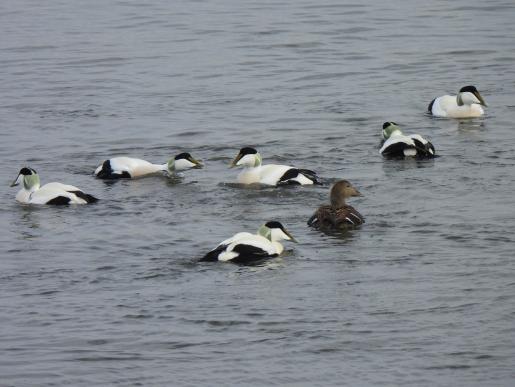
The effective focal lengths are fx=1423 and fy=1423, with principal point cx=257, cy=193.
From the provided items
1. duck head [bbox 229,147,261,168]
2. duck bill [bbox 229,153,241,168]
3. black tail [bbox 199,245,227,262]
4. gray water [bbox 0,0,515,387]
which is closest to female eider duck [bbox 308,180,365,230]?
gray water [bbox 0,0,515,387]

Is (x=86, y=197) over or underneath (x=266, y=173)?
underneath

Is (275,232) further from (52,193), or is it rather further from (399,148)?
(399,148)

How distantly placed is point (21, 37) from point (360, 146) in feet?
43.6

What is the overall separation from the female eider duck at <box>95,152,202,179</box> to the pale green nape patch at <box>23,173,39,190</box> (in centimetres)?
112

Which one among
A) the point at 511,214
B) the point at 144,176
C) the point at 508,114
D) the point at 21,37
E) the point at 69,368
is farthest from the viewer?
the point at 21,37

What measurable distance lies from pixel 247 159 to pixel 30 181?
2.46m

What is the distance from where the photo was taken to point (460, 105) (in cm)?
1994

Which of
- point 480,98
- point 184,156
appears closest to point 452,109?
point 480,98

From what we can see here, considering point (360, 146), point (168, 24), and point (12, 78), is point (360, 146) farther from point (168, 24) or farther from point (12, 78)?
point (168, 24)

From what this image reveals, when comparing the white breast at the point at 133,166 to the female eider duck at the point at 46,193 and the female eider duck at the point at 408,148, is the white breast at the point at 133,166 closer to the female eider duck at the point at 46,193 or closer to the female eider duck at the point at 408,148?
the female eider duck at the point at 46,193

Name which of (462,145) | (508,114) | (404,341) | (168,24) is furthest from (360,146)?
(168,24)

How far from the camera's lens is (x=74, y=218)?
1482 centimetres

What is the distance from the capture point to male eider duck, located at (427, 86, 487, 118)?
19812mm

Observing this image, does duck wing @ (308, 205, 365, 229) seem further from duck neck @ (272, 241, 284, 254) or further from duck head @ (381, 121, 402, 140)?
duck head @ (381, 121, 402, 140)
